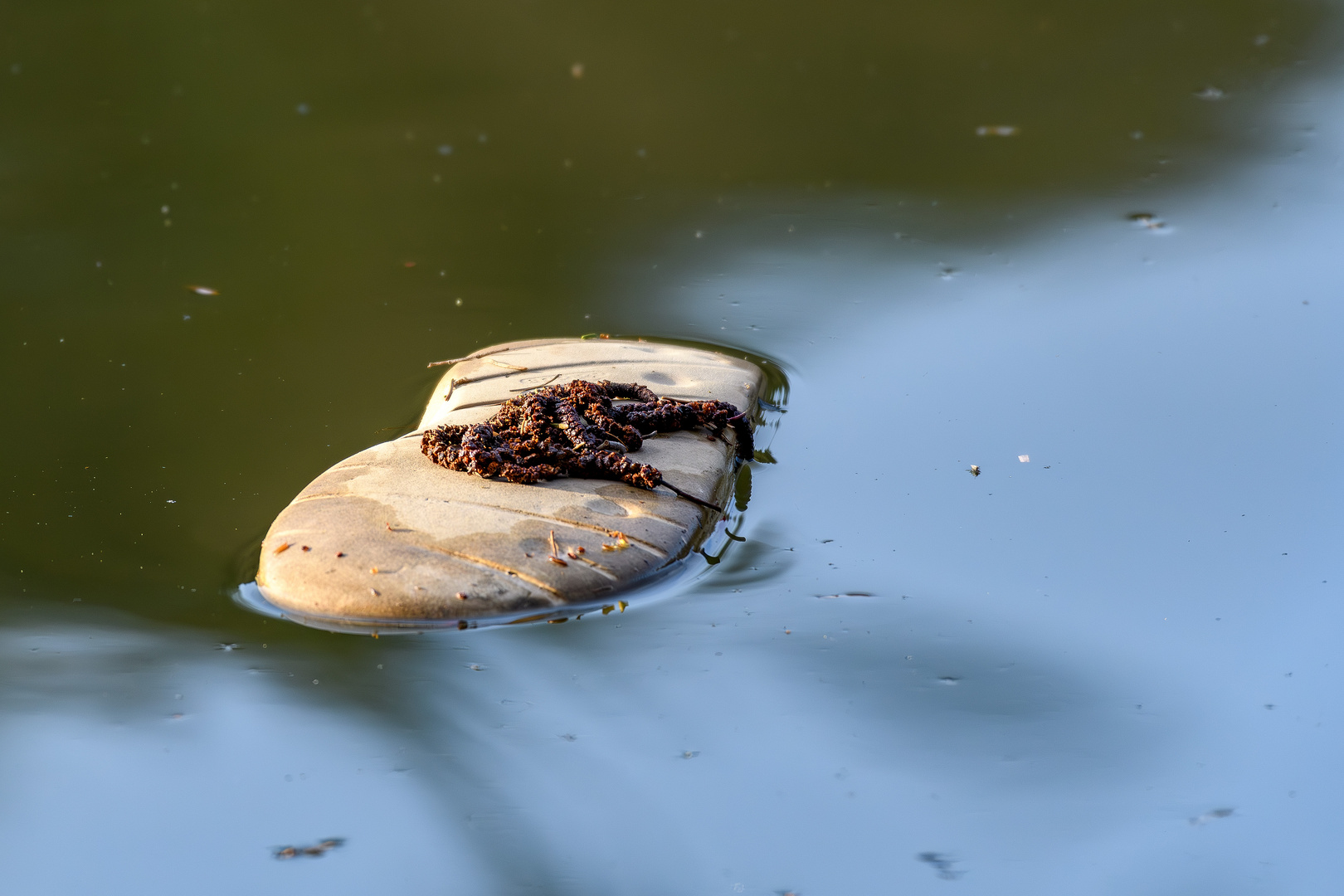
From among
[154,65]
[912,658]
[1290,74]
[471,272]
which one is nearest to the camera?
[912,658]

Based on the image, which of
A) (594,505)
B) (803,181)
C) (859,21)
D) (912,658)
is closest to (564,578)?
(594,505)

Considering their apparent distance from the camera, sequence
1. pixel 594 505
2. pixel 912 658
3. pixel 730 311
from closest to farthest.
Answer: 1. pixel 912 658
2. pixel 594 505
3. pixel 730 311

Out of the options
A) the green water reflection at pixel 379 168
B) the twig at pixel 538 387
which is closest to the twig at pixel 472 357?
the green water reflection at pixel 379 168

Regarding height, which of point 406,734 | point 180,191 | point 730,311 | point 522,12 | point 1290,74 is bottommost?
point 406,734

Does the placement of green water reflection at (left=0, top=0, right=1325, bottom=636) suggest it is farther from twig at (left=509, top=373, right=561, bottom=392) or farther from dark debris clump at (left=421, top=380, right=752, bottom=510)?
dark debris clump at (left=421, top=380, right=752, bottom=510)

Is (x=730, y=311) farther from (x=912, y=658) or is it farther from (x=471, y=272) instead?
(x=912, y=658)

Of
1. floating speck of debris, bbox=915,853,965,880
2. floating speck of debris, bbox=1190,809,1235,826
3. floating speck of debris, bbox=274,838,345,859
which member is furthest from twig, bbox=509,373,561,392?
floating speck of debris, bbox=1190,809,1235,826

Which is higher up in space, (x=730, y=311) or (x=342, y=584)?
(x=730, y=311)
